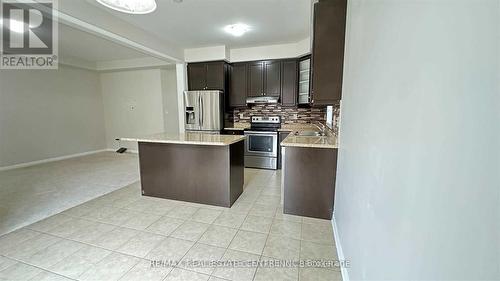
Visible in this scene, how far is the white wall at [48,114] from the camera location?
4535mm

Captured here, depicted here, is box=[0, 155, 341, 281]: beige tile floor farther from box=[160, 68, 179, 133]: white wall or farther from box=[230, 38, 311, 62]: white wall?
box=[160, 68, 179, 133]: white wall

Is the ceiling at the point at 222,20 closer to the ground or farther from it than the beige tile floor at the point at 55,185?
farther from it

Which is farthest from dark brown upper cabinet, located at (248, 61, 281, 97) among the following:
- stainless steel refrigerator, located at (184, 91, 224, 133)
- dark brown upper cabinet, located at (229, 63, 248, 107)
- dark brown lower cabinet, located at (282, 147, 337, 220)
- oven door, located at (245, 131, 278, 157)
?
dark brown lower cabinet, located at (282, 147, 337, 220)

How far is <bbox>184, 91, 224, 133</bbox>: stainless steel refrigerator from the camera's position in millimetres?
4582

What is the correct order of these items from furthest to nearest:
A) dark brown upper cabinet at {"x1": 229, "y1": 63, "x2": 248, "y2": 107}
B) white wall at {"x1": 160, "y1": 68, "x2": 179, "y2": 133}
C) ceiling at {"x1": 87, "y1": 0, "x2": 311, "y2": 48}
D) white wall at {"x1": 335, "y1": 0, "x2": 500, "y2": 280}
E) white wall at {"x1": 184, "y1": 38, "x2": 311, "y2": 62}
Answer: white wall at {"x1": 160, "y1": 68, "x2": 179, "y2": 133} < dark brown upper cabinet at {"x1": 229, "y1": 63, "x2": 248, "y2": 107} < white wall at {"x1": 184, "y1": 38, "x2": 311, "y2": 62} < ceiling at {"x1": 87, "y1": 0, "x2": 311, "y2": 48} < white wall at {"x1": 335, "y1": 0, "x2": 500, "y2": 280}

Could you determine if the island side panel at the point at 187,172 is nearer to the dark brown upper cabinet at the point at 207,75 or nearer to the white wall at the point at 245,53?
the dark brown upper cabinet at the point at 207,75

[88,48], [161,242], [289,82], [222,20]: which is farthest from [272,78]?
[88,48]

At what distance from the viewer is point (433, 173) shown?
0.56 meters

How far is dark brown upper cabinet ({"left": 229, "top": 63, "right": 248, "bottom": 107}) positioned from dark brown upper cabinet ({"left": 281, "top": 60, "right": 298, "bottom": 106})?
0.87 m

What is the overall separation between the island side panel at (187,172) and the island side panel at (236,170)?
0.32 feet

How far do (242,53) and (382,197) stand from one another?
4.49 meters

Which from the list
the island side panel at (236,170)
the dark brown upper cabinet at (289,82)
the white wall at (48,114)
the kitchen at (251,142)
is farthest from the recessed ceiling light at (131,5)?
the white wall at (48,114)

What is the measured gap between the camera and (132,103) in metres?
6.31

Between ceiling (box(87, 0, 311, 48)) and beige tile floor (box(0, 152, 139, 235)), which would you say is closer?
beige tile floor (box(0, 152, 139, 235))
